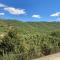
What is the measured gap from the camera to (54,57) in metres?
15.2

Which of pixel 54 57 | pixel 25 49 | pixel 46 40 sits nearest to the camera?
pixel 25 49

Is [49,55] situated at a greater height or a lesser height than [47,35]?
lesser

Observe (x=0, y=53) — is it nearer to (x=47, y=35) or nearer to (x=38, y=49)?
(x=38, y=49)

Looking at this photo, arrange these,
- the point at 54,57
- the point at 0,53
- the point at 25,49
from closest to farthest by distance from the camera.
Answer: the point at 0,53, the point at 25,49, the point at 54,57

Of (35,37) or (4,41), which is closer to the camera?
(4,41)

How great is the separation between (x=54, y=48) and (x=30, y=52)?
3063 mm

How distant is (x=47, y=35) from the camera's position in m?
17.2

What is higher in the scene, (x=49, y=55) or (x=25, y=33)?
(x=25, y=33)

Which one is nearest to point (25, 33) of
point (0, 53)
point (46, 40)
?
point (46, 40)

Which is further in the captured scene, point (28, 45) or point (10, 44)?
point (28, 45)

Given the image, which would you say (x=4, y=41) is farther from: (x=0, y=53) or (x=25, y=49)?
(x=25, y=49)

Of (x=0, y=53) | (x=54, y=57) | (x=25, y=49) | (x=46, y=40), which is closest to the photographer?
(x=0, y=53)

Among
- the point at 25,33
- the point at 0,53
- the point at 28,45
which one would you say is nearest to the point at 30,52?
the point at 28,45

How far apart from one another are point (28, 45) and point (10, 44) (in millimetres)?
1864
